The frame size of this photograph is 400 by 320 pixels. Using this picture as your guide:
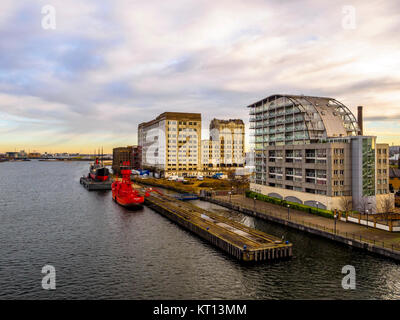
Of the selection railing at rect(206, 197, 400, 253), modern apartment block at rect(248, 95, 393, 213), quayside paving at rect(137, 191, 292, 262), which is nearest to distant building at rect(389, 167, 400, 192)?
modern apartment block at rect(248, 95, 393, 213)

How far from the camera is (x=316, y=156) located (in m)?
→ 69.8

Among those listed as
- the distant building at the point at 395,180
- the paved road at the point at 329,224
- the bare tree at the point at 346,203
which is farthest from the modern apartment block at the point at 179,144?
the bare tree at the point at 346,203

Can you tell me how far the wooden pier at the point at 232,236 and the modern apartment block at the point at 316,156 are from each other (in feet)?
66.3

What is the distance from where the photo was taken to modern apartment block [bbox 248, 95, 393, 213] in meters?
65.6

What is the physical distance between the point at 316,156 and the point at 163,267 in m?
44.9

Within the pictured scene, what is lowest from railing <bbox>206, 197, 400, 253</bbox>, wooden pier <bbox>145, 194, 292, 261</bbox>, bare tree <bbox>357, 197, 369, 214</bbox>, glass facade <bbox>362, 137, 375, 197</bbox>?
wooden pier <bbox>145, 194, 292, 261</bbox>

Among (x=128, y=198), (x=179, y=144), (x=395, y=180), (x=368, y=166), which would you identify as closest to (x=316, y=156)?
(x=368, y=166)

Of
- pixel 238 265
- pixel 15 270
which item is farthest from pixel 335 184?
pixel 15 270

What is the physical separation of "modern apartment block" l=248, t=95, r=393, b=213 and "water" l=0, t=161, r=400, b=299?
17.3 m

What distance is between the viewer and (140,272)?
39.6m

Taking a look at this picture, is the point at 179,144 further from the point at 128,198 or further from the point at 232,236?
the point at 232,236
